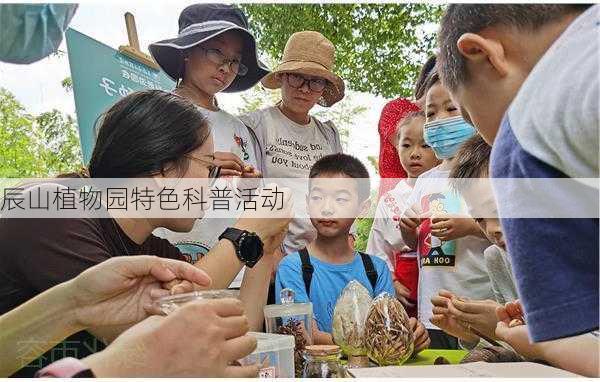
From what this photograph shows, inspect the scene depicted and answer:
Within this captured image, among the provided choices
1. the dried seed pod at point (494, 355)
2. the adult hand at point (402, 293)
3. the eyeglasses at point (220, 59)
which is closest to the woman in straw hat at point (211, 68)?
the eyeglasses at point (220, 59)

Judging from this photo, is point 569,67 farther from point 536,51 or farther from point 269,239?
point 269,239

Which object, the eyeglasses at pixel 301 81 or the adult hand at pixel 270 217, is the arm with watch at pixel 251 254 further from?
the eyeglasses at pixel 301 81

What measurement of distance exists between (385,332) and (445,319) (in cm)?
11

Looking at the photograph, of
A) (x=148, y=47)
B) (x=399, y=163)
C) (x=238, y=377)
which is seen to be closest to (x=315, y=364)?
(x=238, y=377)

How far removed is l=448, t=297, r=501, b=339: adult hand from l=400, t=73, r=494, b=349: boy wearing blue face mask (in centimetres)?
→ 33

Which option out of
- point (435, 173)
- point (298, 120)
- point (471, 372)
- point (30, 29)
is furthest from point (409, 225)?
point (30, 29)

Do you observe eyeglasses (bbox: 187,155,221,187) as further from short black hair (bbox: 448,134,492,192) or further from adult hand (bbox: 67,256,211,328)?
short black hair (bbox: 448,134,492,192)

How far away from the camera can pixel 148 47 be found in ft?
4.57

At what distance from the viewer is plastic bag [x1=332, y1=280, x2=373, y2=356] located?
3.00 feet

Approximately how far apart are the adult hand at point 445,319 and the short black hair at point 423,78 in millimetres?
667

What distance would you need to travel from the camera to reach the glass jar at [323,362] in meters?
0.79

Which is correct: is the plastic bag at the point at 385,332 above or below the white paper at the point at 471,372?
above

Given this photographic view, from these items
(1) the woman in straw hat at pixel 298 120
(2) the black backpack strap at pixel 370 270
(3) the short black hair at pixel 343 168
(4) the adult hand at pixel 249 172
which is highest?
(1) the woman in straw hat at pixel 298 120

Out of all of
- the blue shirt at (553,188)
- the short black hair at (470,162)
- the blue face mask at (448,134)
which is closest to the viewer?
the blue shirt at (553,188)
